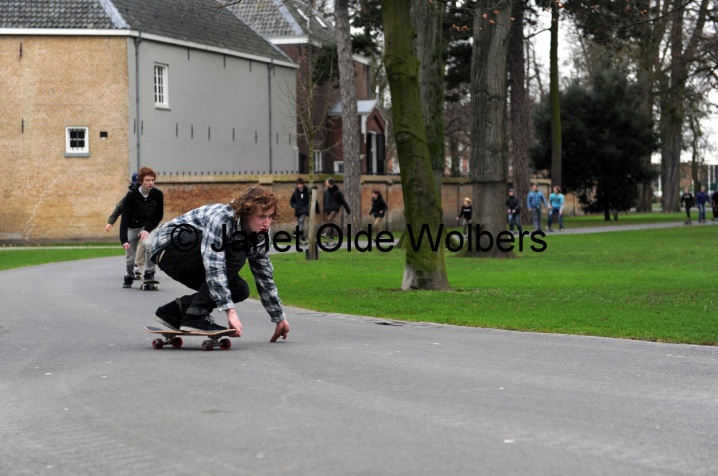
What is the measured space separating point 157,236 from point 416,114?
8.00m

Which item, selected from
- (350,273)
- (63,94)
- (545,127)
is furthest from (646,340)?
(545,127)

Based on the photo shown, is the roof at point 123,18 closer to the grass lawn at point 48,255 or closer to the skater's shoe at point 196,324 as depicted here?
the grass lawn at point 48,255

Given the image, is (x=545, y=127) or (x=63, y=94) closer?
(x=63, y=94)

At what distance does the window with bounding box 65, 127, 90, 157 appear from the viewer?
42.6 m

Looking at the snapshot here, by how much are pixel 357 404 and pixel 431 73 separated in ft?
72.6

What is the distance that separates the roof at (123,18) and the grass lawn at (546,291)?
16706mm

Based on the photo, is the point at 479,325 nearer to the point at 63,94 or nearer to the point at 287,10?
the point at 63,94

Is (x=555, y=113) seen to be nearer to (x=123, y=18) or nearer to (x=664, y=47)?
(x=664, y=47)

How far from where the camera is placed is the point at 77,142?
4300 centimetres

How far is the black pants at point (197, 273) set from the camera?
34.6 feet

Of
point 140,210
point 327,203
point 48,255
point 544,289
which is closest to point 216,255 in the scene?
point 140,210

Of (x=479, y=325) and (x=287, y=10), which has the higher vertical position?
(x=287, y=10)

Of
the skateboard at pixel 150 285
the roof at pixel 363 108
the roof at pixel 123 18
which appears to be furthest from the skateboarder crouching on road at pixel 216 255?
the roof at pixel 363 108

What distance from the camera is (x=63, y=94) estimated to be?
42.6 m
